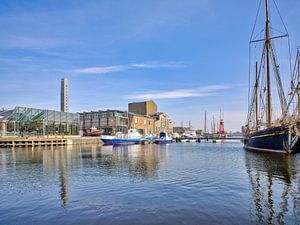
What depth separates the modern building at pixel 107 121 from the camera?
409 ft

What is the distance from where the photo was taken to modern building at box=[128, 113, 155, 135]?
130375mm

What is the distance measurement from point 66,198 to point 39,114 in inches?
3392

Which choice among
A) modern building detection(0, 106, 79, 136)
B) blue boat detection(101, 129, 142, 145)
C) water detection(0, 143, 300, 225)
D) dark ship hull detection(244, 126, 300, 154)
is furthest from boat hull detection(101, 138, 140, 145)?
water detection(0, 143, 300, 225)

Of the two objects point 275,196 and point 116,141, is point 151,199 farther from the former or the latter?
point 116,141

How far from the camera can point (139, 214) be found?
11852mm

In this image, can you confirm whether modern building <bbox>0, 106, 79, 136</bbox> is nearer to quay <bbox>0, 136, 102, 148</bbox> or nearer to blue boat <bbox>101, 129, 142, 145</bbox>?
quay <bbox>0, 136, 102, 148</bbox>

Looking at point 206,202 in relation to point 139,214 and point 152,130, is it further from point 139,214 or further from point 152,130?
point 152,130

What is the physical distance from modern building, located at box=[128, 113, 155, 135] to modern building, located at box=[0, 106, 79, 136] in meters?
32.6

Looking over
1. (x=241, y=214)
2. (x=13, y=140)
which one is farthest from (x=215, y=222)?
(x=13, y=140)

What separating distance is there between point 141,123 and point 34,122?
60.0 metres

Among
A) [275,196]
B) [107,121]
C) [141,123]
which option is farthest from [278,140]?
[141,123]

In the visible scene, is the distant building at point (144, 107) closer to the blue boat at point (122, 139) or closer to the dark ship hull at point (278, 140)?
the blue boat at point (122, 139)

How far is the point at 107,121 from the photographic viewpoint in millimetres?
126812

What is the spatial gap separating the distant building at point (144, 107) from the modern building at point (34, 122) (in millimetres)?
67175
